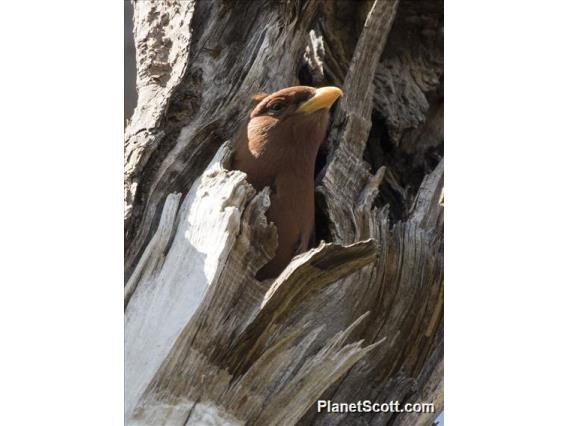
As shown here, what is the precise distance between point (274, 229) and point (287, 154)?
0.24m

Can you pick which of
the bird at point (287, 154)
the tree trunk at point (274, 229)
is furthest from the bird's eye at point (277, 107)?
the tree trunk at point (274, 229)

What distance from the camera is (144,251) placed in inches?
100

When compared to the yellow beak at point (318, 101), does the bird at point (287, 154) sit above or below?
below

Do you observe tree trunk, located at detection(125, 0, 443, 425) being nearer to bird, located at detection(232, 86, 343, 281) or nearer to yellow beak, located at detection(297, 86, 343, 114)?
bird, located at detection(232, 86, 343, 281)

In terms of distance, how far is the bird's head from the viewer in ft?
8.64

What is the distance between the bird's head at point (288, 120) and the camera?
A: 2635 millimetres

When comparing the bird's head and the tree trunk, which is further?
the bird's head

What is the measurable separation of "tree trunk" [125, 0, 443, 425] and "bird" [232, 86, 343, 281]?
0.07 meters

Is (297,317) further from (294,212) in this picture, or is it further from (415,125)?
(415,125)

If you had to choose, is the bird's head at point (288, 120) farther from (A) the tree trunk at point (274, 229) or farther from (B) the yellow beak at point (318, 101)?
(A) the tree trunk at point (274, 229)

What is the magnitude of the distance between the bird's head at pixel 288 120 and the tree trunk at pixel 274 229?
0.10m

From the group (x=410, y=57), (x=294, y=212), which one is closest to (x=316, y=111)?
(x=294, y=212)

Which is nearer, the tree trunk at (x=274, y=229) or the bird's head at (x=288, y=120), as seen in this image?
the tree trunk at (x=274, y=229)

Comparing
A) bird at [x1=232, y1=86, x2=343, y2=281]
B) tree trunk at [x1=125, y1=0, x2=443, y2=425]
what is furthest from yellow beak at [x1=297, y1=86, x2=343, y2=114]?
tree trunk at [x1=125, y1=0, x2=443, y2=425]
